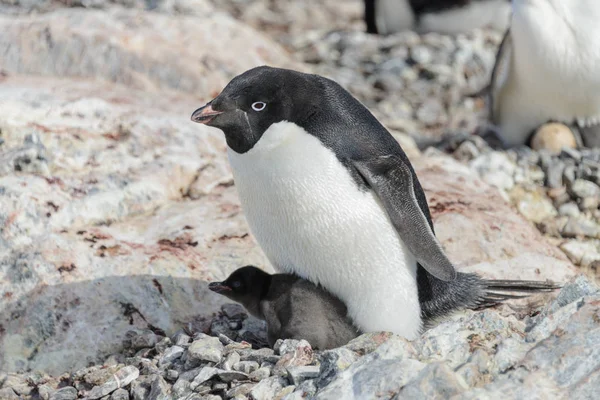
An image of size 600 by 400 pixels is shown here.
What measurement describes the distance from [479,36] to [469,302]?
704 centimetres

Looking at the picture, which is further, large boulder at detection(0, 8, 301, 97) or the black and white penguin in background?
the black and white penguin in background

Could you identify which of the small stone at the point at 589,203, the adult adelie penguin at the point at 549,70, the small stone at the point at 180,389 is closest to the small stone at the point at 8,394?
the small stone at the point at 180,389

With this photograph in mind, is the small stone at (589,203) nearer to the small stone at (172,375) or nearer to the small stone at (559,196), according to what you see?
the small stone at (559,196)

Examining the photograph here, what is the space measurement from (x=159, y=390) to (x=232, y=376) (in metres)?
0.27

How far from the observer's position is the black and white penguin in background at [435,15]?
11047mm

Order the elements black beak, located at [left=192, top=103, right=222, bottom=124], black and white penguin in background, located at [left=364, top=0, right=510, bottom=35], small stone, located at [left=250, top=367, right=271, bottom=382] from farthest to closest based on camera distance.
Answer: black and white penguin in background, located at [left=364, top=0, right=510, bottom=35] < black beak, located at [left=192, top=103, right=222, bottom=124] < small stone, located at [left=250, top=367, right=271, bottom=382]

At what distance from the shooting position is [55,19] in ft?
21.7

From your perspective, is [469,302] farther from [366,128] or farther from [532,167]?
[532,167]

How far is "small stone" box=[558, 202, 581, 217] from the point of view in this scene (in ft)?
20.0

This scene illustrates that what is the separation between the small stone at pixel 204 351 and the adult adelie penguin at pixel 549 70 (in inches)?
155

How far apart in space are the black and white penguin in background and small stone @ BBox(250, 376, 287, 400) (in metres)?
8.30

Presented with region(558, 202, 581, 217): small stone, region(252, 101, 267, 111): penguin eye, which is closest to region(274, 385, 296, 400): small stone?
region(252, 101, 267, 111): penguin eye

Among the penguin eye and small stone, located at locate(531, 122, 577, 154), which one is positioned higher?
the penguin eye

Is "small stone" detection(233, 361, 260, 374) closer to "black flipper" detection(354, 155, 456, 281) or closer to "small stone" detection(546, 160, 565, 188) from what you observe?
"black flipper" detection(354, 155, 456, 281)
